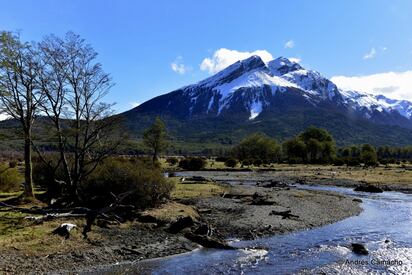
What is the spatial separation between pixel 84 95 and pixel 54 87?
2532mm

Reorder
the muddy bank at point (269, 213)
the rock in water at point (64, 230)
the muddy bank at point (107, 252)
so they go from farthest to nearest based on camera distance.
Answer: the muddy bank at point (269, 213) < the rock in water at point (64, 230) < the muddy bank at point (107, 252)

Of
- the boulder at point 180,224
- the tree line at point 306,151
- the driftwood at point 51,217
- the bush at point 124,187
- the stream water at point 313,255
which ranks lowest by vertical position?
the stream water at point 313,255

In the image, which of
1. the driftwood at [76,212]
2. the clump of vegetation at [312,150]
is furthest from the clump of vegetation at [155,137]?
the driftwood at [76,212]

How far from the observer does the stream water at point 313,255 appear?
21625 millimetres

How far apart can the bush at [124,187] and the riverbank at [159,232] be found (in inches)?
54.9

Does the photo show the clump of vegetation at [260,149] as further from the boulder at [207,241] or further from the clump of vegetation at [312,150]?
the boulder at [207,241]

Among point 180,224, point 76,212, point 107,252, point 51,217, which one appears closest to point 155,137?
point 76,212

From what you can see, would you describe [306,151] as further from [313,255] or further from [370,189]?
[313,255]

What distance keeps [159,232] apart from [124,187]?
22.0ft

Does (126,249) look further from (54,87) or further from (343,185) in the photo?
(343,185)

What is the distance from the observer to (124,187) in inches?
1341

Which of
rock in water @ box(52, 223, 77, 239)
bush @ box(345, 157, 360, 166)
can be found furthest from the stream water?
bush @ box(345, 157, 360, 166)

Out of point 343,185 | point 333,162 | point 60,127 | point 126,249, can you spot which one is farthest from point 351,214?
point 333,162

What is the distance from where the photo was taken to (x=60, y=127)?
35.6 m
